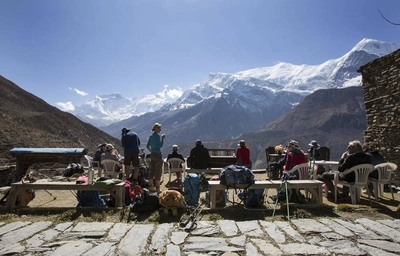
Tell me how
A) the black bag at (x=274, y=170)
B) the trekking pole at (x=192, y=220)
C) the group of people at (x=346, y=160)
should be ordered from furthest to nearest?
1. the black bag at (x=274, y=170)
2. the group of people at (x=346, y=160)
3. the trekking pole at (x=192, y=220)

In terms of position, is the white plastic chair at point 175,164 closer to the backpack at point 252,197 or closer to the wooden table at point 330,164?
the backpack at point 252,197

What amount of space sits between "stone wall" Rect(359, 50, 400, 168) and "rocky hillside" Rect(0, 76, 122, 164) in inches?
900

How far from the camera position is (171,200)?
484 cm

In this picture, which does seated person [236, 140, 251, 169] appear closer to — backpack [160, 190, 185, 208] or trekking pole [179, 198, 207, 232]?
trekking pole [179, 198, 207, 232]

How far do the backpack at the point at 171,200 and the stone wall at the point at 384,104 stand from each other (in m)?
9.51

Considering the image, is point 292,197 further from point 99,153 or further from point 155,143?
point 99,153

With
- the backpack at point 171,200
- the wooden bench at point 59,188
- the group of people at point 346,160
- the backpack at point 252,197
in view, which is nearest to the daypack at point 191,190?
the backpack at point 171,200

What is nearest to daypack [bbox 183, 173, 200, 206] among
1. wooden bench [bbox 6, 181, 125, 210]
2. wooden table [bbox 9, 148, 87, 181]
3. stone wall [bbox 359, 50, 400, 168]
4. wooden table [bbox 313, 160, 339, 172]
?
wooden bench [bbox 6, 181, 125, 210]

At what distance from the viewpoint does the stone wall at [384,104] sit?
9.73 meters

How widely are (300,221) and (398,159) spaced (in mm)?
7868

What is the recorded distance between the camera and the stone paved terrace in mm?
3357

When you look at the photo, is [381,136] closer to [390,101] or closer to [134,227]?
[390,101]

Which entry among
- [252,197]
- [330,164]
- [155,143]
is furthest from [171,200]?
[330,164]

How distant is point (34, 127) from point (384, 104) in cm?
3817
